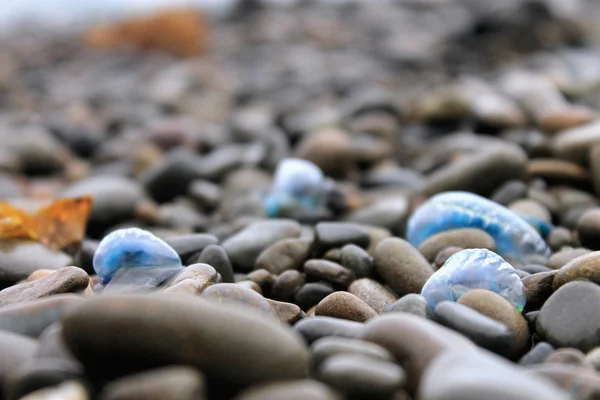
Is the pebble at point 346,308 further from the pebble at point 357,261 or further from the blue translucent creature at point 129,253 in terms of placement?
the blue translucent creature at point 129,253

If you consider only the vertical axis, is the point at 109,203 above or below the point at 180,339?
below

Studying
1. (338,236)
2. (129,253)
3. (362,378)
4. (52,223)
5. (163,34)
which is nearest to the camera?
(362,378)

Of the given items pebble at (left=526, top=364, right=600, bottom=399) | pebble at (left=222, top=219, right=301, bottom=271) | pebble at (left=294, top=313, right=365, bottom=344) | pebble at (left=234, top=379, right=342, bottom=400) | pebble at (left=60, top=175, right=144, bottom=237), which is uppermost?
pebble at (left=234, top=379, right=342, bottom=400)

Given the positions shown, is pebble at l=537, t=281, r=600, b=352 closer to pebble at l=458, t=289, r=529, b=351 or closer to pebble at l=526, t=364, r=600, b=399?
pebble at l=458, t=289, r=529, b=351

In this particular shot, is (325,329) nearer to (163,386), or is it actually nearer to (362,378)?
(362,378)

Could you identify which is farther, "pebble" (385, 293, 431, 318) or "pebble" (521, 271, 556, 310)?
"pebble" (521, 271, 556, 310)

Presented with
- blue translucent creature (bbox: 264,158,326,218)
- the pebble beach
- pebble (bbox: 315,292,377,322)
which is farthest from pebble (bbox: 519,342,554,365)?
blue translucent creature (bbox: 264,158,326,218)

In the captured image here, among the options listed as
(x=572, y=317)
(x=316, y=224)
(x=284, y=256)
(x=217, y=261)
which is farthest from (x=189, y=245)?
(x=572, y=317)

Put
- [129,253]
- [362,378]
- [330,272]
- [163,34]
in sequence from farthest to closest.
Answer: [163,34] < [330,272] < [129,253] < [362,378]
